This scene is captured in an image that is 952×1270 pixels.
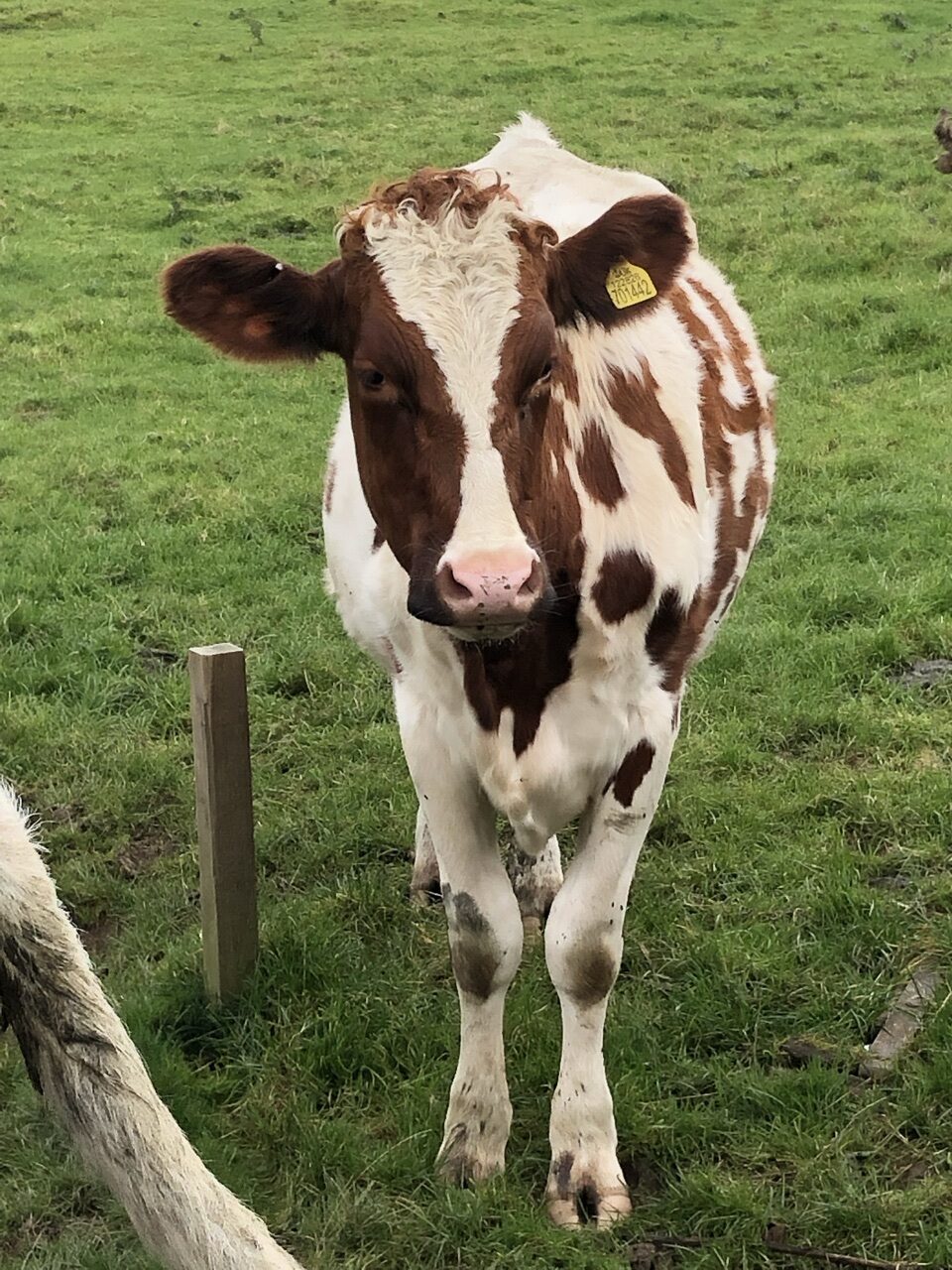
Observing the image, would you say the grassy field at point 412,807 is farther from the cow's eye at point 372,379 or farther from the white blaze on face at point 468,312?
the cow's eye at point 372,379

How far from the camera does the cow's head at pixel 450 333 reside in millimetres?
2809

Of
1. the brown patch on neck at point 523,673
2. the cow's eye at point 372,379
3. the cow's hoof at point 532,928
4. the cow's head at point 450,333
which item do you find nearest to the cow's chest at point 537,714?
the brown patch on neck at point 523,673

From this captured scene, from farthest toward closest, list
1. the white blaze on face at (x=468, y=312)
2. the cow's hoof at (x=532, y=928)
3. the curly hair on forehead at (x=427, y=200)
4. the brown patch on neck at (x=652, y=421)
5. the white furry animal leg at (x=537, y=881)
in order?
1. the white furry animal leg at (x=537, y=881)
2. the cow's hoof at (x=532, y=928)
3. the brown patch on neck at (x=652, y=421)
4. the curly hair on forehead at (x=427, y=200)
5. the white blaze on face at (x=468, y=312)

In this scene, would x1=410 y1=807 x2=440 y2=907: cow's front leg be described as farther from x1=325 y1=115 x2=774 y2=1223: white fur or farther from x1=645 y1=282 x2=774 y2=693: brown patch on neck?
x1=645 y1=282 x2=774 y2=693: brown patch on neck

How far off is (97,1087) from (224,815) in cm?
177

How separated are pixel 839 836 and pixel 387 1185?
81.1 inches

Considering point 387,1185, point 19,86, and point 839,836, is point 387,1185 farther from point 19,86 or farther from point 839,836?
point 19,86

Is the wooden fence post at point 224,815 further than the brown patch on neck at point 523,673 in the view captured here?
Yes

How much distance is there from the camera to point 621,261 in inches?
131

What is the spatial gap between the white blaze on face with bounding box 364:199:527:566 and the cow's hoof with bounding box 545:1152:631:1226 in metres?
1.57

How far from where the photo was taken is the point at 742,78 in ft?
69.3

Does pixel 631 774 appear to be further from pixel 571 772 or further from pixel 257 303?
pixel 257 303

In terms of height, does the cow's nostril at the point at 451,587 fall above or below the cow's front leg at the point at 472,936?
above

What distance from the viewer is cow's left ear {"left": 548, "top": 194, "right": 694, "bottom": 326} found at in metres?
3.27
